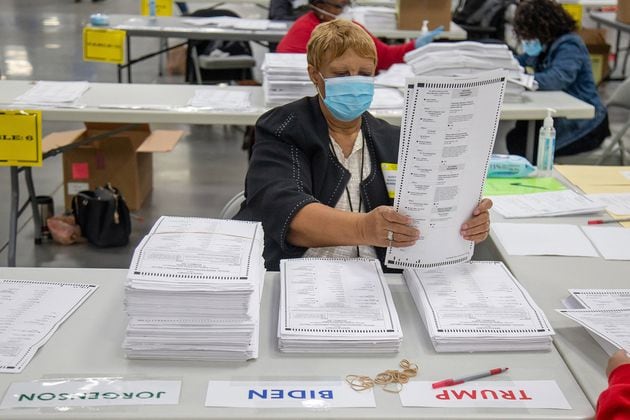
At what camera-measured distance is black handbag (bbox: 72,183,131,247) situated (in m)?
3.83

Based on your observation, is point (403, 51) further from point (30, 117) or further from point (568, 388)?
point (568, 388)

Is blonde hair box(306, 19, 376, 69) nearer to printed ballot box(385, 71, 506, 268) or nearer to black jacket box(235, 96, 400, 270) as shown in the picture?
black jacket box(235, 96, 400, 270)

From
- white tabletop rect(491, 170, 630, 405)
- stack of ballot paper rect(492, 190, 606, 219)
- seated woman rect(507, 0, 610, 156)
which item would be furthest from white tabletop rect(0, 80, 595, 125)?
white tabletop rect(491, 170, 630, 405)

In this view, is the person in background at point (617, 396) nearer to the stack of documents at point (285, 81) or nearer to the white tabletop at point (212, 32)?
the stack of documents at point (285, 81)

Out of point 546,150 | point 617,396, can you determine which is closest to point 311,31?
point 546,150

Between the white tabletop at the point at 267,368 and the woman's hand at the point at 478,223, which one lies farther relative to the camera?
the woman's hand at the point at 478,223

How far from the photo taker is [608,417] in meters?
1.28

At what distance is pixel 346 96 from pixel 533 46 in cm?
235

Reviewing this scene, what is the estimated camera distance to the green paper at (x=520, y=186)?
2488 millimetres

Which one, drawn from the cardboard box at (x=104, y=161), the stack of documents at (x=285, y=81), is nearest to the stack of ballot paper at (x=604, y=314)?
the stack of documents at (x=285, y=81)

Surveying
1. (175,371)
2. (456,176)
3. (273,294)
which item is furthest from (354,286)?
(175,371)

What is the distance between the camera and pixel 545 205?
92.4 inches

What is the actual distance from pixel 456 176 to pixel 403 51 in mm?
2756

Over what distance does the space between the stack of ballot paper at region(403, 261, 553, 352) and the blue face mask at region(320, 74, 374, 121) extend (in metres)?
0.55
